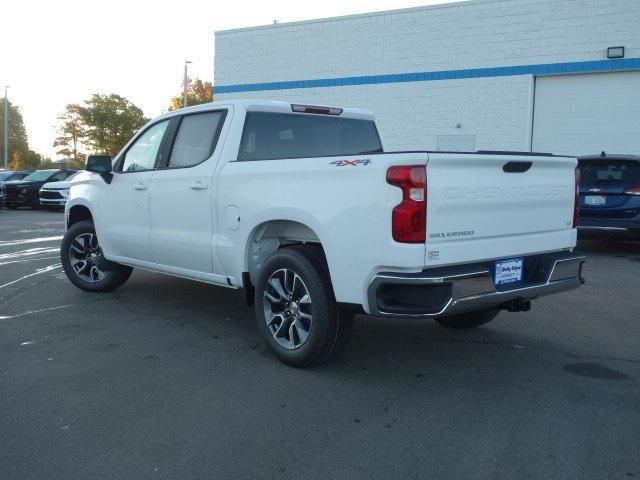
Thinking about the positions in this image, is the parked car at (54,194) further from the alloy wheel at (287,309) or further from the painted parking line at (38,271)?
the alloy wheel at (287,309)

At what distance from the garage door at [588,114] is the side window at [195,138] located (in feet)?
50.4

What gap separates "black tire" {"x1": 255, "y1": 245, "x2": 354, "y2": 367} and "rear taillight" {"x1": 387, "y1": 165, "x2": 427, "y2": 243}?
784 millimetres

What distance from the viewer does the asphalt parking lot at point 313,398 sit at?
3.14 metres

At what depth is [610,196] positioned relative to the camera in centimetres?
1031

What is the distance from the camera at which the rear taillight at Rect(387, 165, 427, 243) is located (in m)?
3.73

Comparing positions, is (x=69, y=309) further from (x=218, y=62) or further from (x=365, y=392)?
(x=218, y=62)

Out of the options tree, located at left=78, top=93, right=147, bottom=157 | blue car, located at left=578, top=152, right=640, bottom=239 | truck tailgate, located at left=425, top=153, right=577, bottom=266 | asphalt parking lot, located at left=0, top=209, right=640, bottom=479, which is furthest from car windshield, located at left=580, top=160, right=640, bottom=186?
tree, located at left=78, top=93, right=147, bottom=157

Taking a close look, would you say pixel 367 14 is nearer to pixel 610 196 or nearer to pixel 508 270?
pixel 610 196

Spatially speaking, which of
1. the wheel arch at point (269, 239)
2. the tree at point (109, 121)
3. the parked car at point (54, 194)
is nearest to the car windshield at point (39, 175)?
the parked car at point (54, 194)

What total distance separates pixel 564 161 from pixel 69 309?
16.0 feet

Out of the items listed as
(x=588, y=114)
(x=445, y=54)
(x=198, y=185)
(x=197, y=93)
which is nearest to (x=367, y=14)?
(x=445, y=54)

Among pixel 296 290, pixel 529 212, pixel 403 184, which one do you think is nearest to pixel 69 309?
pixel 296 290

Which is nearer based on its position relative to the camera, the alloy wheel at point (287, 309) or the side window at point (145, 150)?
the alloy wheel at point (287, 309)

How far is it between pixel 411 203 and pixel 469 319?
2.19 metres
